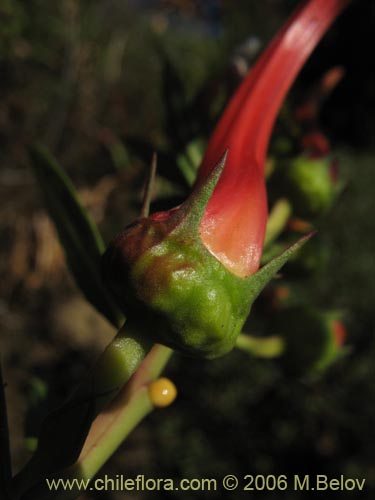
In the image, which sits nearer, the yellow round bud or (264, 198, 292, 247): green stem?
the yellow round bud

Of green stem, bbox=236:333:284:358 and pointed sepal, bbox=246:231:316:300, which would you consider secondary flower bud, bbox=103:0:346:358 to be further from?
green stem, bbox=236:333:284:358

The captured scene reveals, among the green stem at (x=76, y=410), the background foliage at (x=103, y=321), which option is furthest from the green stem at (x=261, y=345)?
the background foliage at (x=103, y=321)

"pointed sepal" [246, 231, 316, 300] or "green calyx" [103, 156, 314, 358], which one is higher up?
"green calyx" [103, 156, 314, 358]

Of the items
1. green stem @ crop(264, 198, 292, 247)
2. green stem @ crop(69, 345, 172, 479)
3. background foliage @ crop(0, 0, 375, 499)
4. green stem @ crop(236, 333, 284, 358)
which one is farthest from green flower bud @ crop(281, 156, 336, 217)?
background foliage @ crop(0, 0, 375, 499)

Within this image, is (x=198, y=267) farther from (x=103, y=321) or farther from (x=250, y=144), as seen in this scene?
(x=103, y=321)

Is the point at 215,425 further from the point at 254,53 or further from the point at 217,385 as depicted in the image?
the point at 254,53

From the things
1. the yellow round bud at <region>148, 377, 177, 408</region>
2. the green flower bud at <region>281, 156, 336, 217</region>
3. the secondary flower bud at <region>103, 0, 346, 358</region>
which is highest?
the secondary flower bud at <region>103, 0, 346, 358</region>

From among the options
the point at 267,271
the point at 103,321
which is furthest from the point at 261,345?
the point at 103,321

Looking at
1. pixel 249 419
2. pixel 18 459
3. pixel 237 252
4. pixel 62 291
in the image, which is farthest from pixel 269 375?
pixel 237 252
